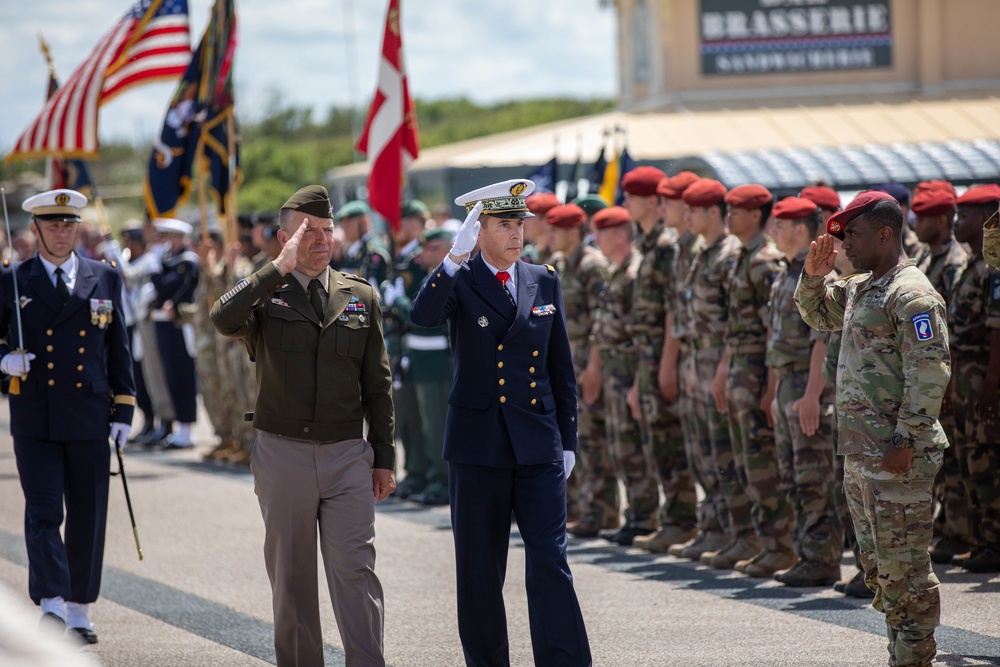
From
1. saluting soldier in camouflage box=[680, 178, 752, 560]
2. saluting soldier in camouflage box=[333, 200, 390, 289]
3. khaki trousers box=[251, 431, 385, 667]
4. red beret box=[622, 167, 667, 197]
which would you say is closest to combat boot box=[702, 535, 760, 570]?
saluting soldier in camouflage box=[680, 178, 752, 560]

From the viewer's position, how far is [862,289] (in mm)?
6066

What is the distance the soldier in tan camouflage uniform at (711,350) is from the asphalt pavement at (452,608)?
1.51 ft

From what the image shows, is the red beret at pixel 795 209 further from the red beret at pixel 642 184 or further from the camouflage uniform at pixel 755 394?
the red beret at pixel 642 184

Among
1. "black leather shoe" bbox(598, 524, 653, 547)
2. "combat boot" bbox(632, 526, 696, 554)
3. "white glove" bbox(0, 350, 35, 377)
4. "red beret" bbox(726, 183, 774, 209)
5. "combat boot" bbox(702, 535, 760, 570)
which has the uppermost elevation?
"red beret" bbox(726, 183, 774, 209)

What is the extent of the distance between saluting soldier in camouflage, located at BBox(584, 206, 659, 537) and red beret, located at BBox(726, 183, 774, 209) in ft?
4.50

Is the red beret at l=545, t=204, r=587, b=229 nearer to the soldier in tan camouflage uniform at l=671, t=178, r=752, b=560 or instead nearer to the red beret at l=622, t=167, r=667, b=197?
the red beret at l=622, t=167, r=667, b=197

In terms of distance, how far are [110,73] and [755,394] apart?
964cm

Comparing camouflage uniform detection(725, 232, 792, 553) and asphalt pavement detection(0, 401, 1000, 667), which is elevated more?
camouflage uniform detection(725, 232, 792, 553)

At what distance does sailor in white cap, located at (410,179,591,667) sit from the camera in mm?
5852

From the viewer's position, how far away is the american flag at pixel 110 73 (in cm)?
1467

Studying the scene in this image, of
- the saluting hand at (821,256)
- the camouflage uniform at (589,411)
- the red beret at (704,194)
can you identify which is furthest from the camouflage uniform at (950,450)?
the camouflage uniform at (589,411)

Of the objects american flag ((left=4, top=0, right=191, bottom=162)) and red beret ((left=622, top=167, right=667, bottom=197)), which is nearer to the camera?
red beret ((left=622, top=167, right=667, bottom=197))

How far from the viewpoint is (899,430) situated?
5746 mm

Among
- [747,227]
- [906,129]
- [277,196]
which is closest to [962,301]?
[747,227]
